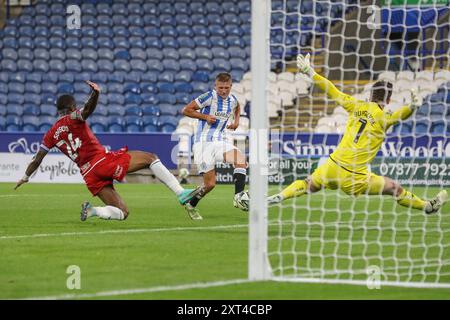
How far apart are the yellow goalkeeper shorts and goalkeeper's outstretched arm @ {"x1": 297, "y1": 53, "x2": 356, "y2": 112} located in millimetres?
754

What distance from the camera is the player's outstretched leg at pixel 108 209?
1162 centimetres

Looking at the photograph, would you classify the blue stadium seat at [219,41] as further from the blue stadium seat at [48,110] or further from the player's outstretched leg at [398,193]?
the player's outstretched leg at [398,193]

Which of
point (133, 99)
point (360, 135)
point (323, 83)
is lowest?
point (133, 99)

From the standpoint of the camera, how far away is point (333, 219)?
13.2 meters

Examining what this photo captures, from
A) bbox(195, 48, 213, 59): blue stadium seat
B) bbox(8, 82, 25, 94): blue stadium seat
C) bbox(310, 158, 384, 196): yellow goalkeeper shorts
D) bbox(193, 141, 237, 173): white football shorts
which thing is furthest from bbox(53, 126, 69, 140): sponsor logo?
bbox(8, 82, 25, 94): blue stadium seat

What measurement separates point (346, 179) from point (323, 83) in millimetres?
1362

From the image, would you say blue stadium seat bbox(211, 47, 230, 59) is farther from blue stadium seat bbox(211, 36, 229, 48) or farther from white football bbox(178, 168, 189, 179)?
white football bbox(178, 168, 189, 179)

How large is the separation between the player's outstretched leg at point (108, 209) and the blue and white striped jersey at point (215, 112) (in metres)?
2.45

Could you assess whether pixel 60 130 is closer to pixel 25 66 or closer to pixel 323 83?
pixel 323 83

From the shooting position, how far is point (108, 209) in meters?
11.8

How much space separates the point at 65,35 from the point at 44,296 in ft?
76.0

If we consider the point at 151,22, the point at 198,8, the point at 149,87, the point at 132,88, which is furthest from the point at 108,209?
the point at 198,8

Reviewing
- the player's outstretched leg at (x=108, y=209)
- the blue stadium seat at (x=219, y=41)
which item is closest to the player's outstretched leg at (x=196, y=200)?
the player's outstretched leg at (x=108, y=209)
